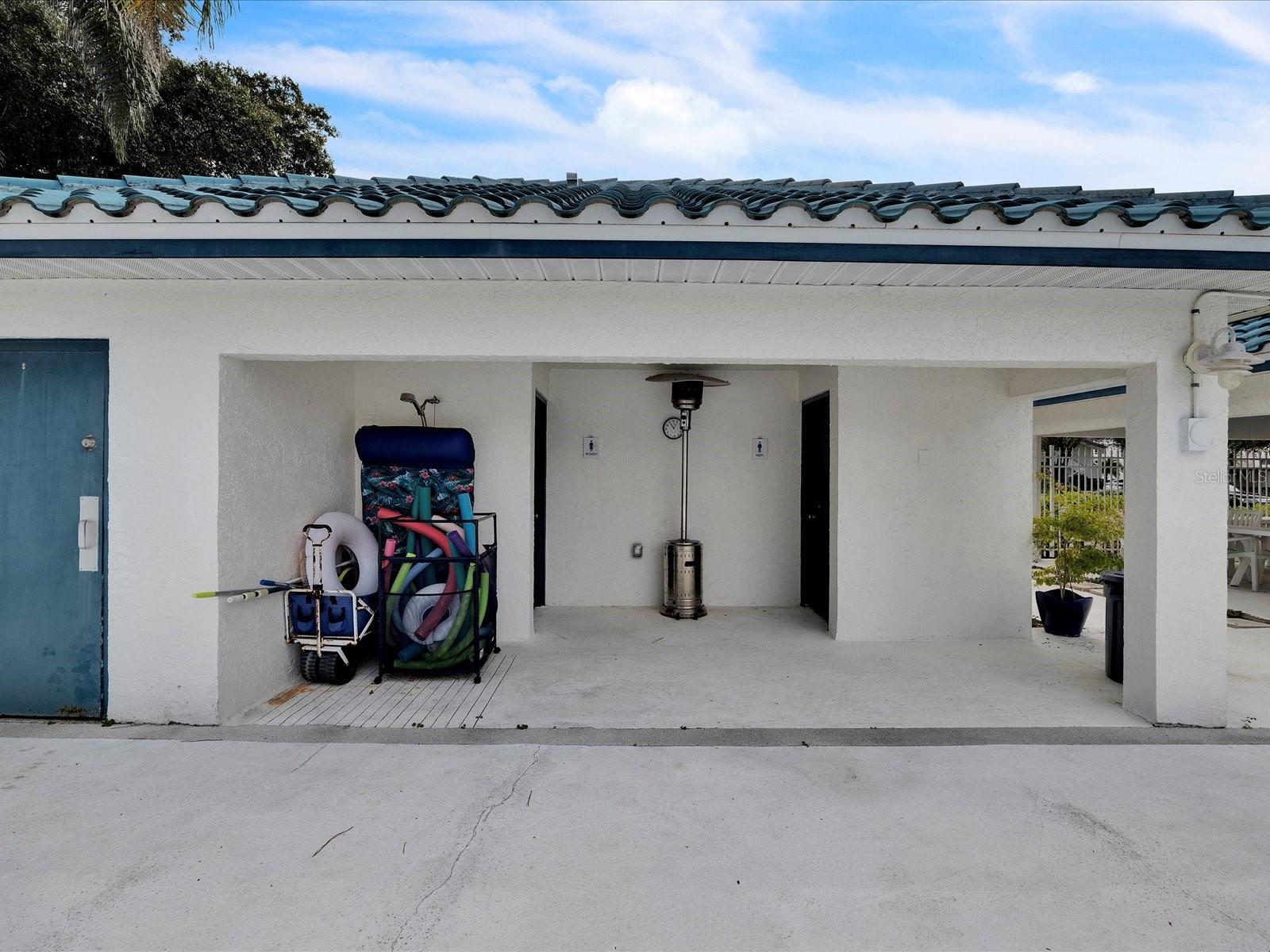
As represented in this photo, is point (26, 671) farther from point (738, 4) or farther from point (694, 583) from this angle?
point (738, 4)

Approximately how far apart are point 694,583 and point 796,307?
14.2 feet

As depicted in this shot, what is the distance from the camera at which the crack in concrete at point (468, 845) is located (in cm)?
266

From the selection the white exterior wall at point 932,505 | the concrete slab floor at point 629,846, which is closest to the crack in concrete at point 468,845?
the concrete slab floor at point 629,846

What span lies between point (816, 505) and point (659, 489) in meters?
1.91

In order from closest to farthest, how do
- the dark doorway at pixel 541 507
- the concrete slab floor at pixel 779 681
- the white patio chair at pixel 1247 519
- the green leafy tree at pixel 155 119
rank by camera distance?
the concrete slab floor at pixel 779 681 < the dark doorway at pixel 541 507 < the white patio chair at pixel 1247 519 < the green leafy tree at pixel 155 119

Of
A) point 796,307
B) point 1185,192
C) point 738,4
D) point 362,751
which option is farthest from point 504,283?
point 738,4

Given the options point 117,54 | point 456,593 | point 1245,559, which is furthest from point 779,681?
point 117,54

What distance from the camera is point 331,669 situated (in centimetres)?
552

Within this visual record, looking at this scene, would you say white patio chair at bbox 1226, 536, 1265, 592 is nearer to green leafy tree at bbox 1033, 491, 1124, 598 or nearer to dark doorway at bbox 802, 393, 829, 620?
green leafy tree at bbox 1033, 491, 1124, 598

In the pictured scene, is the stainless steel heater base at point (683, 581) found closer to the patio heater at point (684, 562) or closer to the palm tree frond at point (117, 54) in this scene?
the patio heater at point (684, 562)

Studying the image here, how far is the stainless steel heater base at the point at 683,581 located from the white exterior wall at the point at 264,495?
3.85 m

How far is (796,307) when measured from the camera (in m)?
4.62

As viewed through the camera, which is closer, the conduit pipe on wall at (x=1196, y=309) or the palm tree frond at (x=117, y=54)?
the conduit pipe on wall at (x=1196, y=309)

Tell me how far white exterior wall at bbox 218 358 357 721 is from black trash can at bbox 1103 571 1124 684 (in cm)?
661
